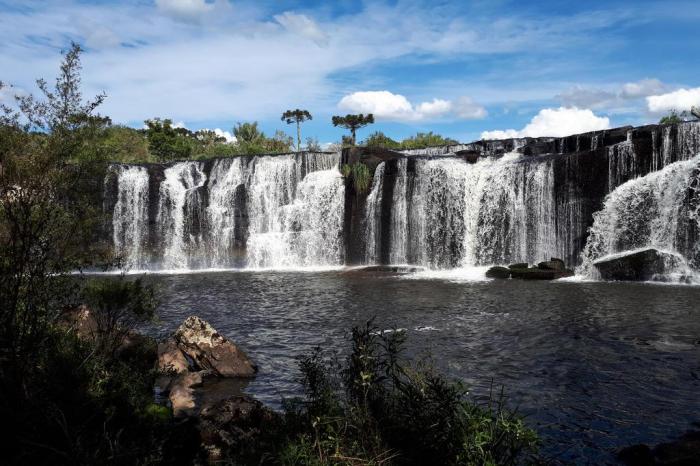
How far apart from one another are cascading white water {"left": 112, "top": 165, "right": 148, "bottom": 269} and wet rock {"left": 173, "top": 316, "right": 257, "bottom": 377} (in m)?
26.3

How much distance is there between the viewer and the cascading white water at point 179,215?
3738cm

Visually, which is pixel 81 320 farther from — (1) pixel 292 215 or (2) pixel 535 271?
(1) pixel 292 215

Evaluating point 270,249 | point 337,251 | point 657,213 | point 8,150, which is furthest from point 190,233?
point 8,150

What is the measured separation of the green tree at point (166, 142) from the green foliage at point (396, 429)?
187 ft

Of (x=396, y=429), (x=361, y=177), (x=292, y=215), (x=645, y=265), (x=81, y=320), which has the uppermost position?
(x=361, y=177)

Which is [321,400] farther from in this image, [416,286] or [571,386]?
[416,286]

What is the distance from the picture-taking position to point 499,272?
87.8 ft

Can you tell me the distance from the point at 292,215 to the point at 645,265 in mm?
20924

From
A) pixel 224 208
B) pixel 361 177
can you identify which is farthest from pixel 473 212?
pixel 224 208

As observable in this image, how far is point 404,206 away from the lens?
34062 millimetres

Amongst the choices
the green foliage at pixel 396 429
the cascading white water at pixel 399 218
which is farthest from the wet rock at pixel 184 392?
the cascading white water at pixel 399 218

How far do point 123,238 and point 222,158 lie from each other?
8365 millimetres

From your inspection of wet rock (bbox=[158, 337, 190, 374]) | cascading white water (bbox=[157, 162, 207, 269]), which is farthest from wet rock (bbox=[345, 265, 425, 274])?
wet rock (bbox=[158, 337, 190, 374])

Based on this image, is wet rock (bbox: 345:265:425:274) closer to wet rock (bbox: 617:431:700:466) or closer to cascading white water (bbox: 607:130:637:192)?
cascading white water (bbox: 607:130:637:192)
